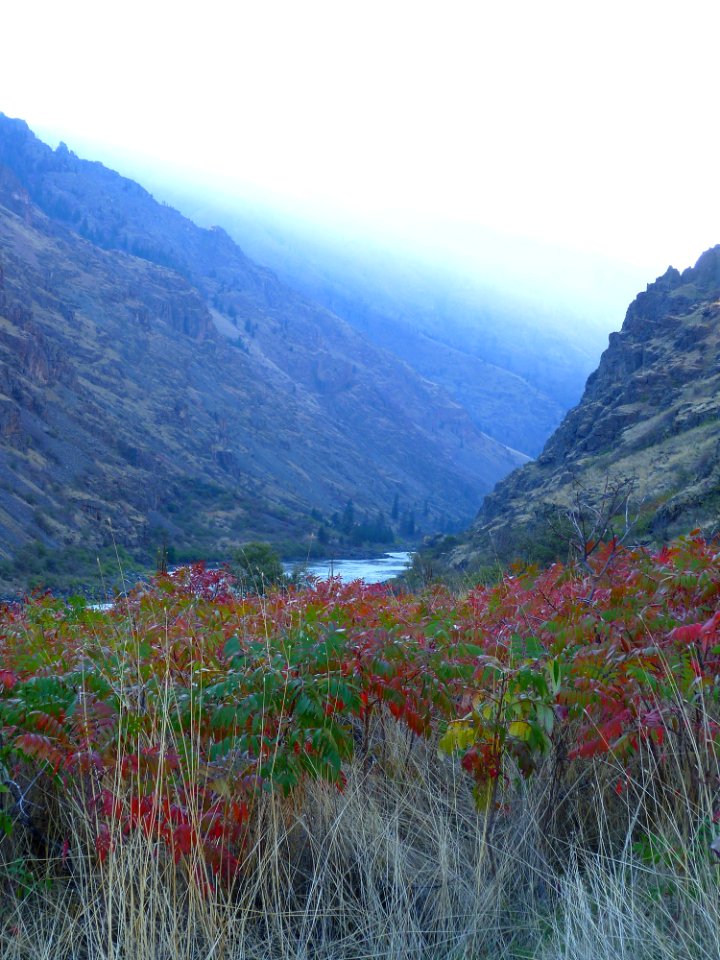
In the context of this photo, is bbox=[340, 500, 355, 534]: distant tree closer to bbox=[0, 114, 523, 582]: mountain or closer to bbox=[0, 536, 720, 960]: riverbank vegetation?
bbox=[0, 114, 523, 582]: mountain

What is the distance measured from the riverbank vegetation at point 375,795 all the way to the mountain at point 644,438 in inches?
648

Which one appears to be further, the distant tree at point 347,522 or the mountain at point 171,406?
the distant tree at point 347,522

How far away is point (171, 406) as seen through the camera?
105 metres

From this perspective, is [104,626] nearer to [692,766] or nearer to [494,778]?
[494,778]

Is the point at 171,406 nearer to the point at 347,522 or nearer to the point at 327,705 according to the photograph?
the point at 347,522

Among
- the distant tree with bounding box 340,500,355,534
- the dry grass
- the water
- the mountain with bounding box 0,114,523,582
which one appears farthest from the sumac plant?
the distant tree with bounding box 340,500,355,534

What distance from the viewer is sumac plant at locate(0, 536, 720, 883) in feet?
11.3

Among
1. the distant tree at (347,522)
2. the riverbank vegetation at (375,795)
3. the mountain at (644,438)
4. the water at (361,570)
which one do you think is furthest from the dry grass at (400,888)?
the distant tree at (347,522)

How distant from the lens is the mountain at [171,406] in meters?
72.4

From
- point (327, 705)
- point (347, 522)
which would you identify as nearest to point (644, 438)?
point (327, 705)

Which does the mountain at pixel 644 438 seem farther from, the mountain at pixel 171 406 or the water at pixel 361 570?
the mountain at pixel 171 406

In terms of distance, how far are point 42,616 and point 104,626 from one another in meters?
1.25

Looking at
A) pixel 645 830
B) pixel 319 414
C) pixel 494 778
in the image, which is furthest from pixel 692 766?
pixel 319 414

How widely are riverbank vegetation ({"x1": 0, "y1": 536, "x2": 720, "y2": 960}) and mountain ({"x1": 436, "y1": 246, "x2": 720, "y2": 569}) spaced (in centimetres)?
1646
